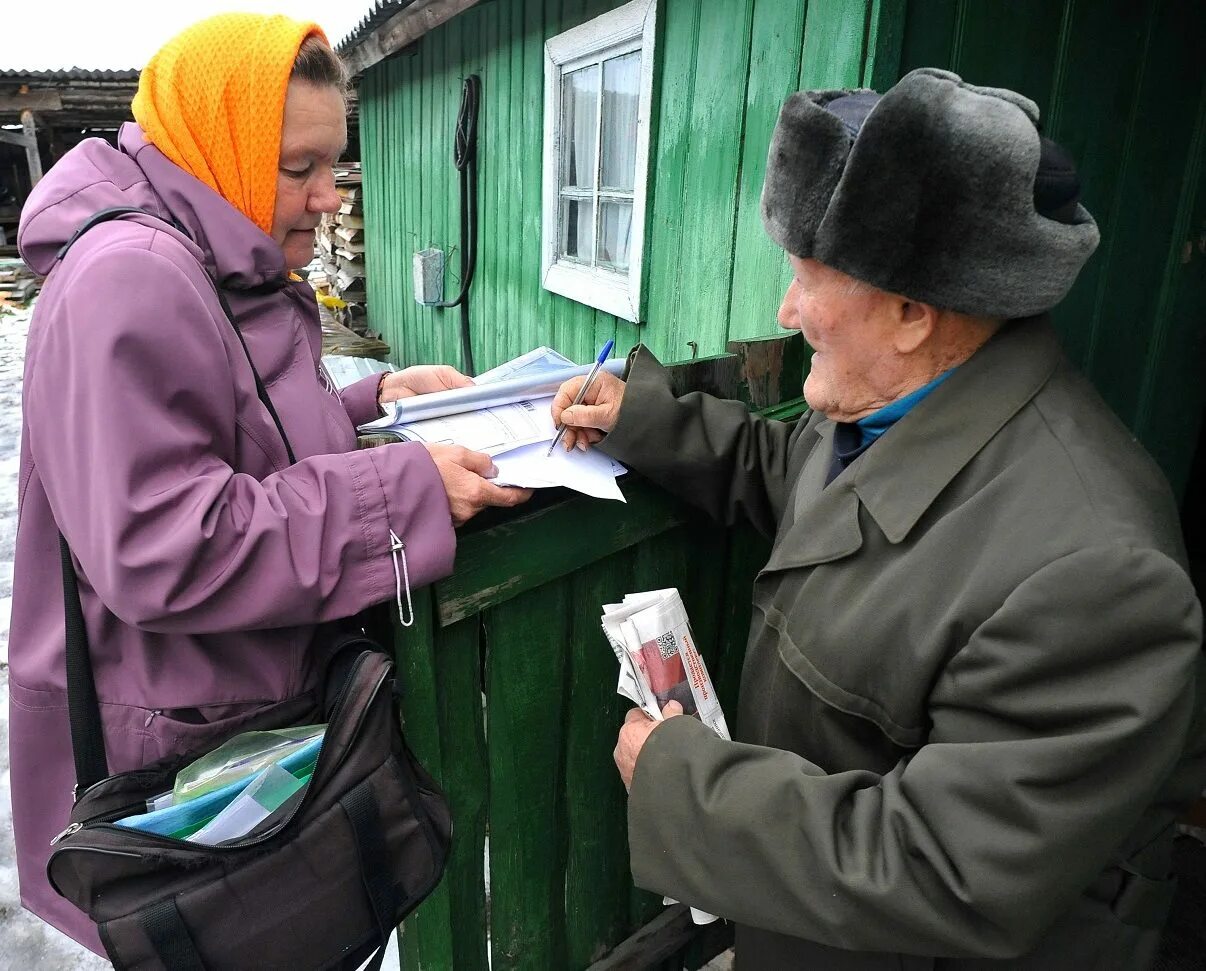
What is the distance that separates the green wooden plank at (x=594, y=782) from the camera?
1.68 metres

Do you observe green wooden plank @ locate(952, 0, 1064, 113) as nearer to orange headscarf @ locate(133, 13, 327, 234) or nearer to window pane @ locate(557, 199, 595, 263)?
orange headscarf @ locate(133, 13, 327, 234)

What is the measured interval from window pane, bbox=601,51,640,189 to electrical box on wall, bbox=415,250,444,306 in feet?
7.95

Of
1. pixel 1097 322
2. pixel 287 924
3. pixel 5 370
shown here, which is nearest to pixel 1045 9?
pixel 1097 322

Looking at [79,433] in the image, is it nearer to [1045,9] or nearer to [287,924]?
[287,924]

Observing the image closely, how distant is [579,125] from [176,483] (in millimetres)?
3587

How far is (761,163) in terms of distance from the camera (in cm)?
253

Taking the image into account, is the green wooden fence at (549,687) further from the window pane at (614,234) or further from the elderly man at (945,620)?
the window pane at (614,234)

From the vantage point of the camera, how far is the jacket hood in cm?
120

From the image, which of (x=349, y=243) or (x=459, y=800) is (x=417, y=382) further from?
(x=349, y=243)

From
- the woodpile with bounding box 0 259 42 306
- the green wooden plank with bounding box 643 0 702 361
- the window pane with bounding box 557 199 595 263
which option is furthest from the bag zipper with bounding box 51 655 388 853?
the woodpile with bounding box 0 259 42 306

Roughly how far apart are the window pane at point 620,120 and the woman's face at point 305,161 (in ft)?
7.22

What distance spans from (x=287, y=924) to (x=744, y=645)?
1.22 meters

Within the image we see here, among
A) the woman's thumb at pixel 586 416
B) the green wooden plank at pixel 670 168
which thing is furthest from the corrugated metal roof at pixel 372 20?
the woman's thumb at pixel 586 416

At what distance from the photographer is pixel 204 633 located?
121 cm
